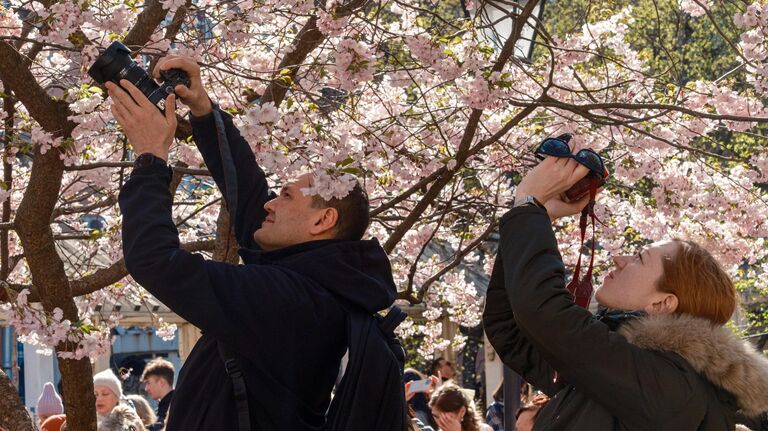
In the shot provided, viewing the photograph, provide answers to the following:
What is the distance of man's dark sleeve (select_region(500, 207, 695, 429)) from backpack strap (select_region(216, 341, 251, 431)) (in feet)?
2.17

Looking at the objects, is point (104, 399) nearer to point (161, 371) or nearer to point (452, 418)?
point (161, 371)

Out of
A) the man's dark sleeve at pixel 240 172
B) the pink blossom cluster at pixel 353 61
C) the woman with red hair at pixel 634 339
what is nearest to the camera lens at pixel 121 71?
the man's dark sleeve at pixel 240 172

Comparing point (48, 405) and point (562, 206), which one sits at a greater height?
point (562, 206)

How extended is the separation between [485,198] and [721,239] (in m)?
1.62

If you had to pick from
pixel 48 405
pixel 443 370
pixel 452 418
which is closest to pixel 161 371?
pixel 48 405

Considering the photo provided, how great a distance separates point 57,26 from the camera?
147 inches

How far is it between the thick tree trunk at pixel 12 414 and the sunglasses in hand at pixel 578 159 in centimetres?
235

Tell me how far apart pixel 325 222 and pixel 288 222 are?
0.10 metres

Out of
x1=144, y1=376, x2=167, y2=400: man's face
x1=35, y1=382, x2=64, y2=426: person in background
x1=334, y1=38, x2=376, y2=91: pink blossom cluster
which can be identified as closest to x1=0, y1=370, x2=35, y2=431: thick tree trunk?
x1=334, y1=38, x2=376, y2=91: pink blossom cluster

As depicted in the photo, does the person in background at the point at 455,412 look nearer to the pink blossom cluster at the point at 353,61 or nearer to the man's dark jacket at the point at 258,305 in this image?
the pink blossom cluster at the point at 353,61

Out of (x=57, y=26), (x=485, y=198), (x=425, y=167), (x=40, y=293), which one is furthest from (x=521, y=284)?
(x=485, y=198)

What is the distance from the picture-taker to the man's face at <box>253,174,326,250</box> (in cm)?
286

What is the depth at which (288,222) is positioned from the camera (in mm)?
2869

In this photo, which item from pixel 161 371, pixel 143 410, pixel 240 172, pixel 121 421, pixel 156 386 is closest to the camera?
pixel 240 172
